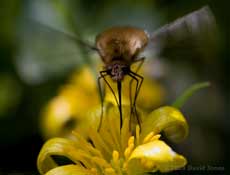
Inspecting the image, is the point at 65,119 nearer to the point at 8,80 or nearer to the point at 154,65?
the point at 8,80

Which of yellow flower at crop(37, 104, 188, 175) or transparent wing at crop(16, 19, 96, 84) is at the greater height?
transparent wing at crop(16, 19, 96, 84)

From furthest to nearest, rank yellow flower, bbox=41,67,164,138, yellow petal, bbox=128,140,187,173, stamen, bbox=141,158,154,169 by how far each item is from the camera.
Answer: yellow flower, bbox=41,67,164,138 < stamen, bbox=141,158,154,169 < yellow petal, bbox=128,140,187,173

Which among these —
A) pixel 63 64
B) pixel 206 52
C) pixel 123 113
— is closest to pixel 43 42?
pixel 63 64

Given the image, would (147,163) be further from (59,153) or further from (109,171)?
(59,153)

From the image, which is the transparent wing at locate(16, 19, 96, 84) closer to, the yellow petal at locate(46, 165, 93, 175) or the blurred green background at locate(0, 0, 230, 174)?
the blurred green background at locate(0, 0, 230, 174)

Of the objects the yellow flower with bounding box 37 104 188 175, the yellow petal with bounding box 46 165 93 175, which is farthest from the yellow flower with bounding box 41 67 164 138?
the yellow petal with bounding box 46 165 93 175

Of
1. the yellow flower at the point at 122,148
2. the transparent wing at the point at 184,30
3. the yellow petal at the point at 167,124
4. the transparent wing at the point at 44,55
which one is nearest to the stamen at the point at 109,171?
the yellow flower at the point at 122,148

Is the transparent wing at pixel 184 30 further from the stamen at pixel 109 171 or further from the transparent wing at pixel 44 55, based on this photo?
the transparent wing at pixel 44 55
